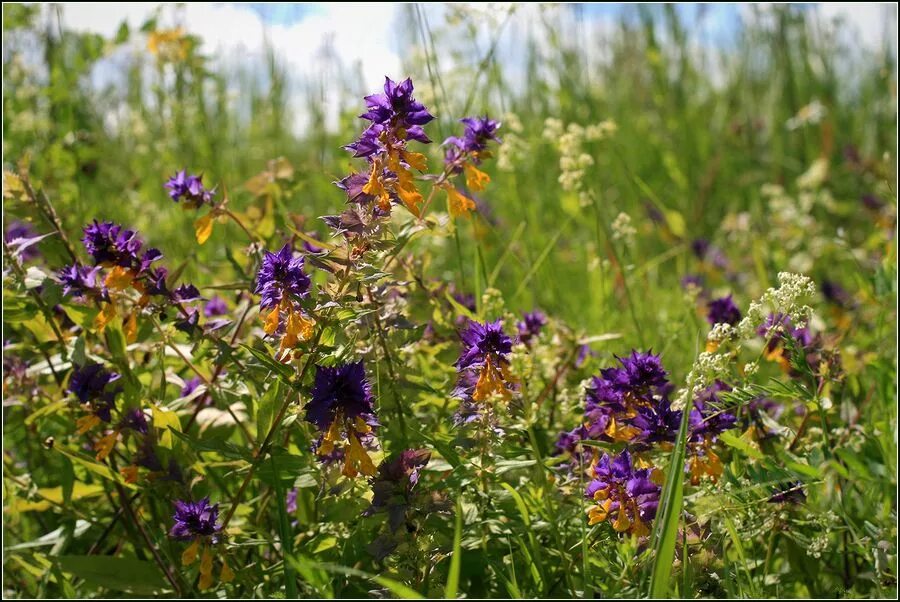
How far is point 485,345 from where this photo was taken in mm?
1138

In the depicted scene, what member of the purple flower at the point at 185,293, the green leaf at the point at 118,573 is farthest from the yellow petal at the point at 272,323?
the green leaf at the point at 118,573

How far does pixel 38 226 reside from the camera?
1.49 meters

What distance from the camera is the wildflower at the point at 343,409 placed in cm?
104

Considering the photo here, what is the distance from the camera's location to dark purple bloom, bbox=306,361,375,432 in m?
1.04

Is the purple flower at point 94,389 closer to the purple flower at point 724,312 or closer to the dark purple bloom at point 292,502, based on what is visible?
the dark purple bloom at point 292,502

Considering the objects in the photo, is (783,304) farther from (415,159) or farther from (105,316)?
(105,316)

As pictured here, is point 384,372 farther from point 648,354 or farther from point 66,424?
point 66,424

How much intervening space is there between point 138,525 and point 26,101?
188cm

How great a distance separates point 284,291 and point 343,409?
0.52ft

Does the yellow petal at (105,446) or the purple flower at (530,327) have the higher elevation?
the purple flower at (530,327)

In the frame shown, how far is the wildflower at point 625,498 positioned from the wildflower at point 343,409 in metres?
0.29

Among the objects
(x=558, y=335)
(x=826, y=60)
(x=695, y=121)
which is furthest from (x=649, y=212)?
(x=558, y=335)

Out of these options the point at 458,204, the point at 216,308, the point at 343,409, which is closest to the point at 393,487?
the point at 343,409

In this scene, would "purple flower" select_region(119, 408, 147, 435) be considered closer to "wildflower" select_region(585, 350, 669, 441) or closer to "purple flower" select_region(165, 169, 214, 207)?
"purple flower" select_region(165, 169, 214, 207)
